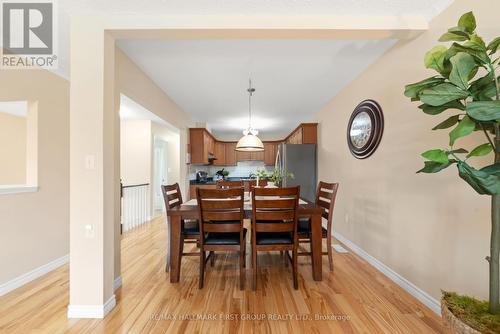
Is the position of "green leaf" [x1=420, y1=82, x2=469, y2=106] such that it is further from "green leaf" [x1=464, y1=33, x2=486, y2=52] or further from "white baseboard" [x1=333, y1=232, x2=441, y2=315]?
"white baseboard" [x1=333, y1=232, x2=441, y2=315]

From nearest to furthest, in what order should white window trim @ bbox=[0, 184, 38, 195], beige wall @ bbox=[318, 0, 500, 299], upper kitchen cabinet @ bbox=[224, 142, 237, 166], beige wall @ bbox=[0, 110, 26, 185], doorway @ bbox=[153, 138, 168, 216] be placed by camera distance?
1. beige wall @ bbox=[318, 0, 500, 299]
2. white window trim @ bbox=[0, 184, 38, 195]
3. beige wall @ bbox=[0, 110, 26, 185]
4. doorway @ bbox=[153, 138, 168, 216]
5. upper kitchen cabinet @ bbox=[224, 142, 237, 166]

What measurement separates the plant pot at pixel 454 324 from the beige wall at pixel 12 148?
5901 millimetres

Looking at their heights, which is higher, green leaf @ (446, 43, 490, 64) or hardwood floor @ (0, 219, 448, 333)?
green leaf @ (446, 43, 490, 64)

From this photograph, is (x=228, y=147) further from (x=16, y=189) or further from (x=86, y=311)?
(x=86, y=311)

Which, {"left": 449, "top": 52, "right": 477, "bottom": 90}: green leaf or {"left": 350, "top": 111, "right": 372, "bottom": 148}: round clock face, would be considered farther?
{"left": 350, "top": 111, "right": 372, "bottom": 148}: round clock face

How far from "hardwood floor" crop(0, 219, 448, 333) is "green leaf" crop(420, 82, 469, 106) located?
165cm

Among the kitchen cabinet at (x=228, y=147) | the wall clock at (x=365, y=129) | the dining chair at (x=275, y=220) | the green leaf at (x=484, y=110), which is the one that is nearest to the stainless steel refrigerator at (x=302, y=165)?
the kitchen cabinet at (x=228, y=147)

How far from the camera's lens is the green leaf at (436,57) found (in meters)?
1.21

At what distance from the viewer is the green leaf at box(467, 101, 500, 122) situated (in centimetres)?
104

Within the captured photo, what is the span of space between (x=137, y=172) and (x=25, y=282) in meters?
2.98

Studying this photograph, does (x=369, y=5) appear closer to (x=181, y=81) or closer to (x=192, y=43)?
(x=192, y=43)

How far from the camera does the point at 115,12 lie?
1.89m

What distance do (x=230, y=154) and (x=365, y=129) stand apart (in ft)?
16.9

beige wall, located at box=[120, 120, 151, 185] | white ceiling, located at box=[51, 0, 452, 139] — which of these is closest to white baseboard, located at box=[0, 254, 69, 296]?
white ceiling, located at box=[51, 0, 452, 139]
